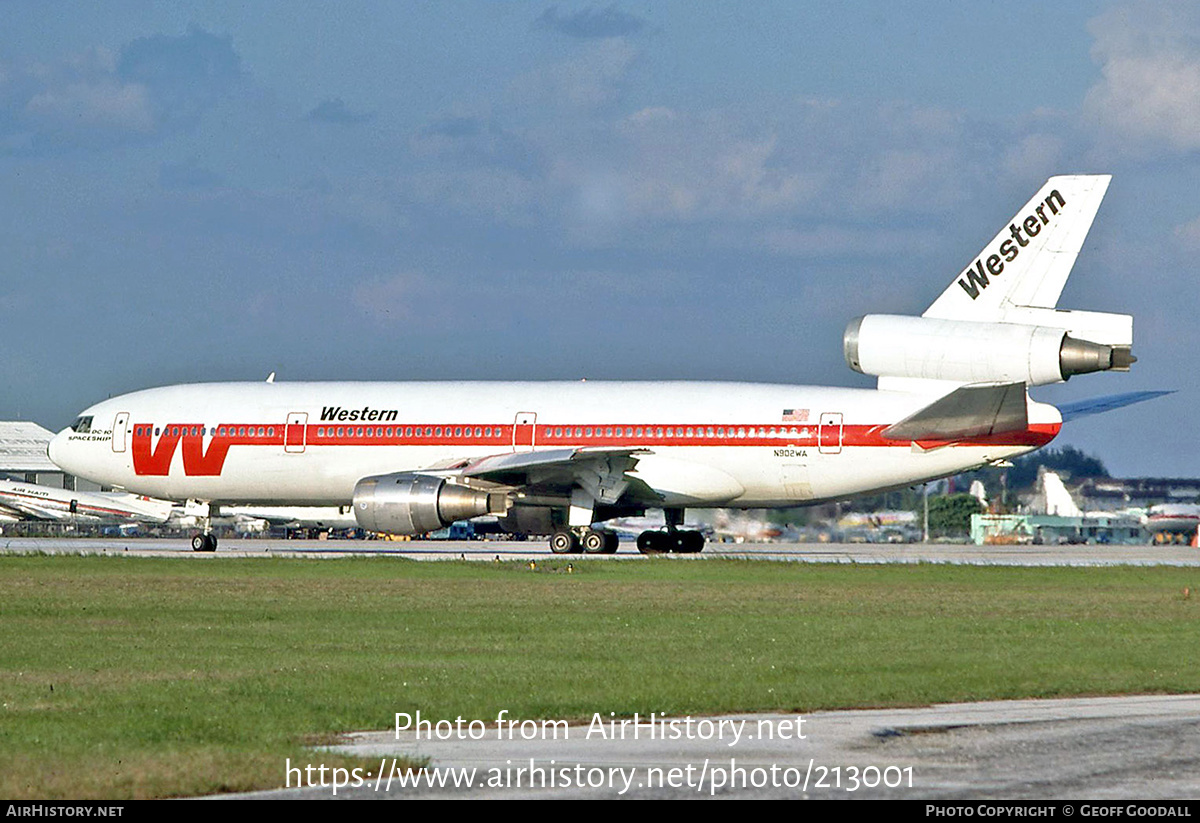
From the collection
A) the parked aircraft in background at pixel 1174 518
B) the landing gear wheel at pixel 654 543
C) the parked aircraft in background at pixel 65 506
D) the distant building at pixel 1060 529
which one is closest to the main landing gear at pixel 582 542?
the landing gear wheel at pixel 654 543

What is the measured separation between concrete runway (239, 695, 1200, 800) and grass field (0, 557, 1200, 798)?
33.0 inches

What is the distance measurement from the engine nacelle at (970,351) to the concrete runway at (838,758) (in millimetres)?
21329

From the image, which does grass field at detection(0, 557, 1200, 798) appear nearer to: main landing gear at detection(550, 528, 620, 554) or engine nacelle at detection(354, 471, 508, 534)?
engine nacelle at detection(354, 471, 508, 534)

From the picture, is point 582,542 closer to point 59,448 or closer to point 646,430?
point 646,430

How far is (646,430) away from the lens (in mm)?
41188

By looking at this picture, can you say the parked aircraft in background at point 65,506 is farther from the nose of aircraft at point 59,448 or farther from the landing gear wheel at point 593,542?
the landing gear wheel at point 593,542

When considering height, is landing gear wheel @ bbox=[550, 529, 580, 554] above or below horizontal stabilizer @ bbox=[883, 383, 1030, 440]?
below

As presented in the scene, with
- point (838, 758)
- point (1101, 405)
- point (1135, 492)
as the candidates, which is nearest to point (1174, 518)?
point (1135, 492)

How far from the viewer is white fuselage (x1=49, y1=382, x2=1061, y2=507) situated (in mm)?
39875

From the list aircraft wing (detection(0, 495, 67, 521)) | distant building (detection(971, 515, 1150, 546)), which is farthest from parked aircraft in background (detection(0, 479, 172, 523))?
distant building (detection(971, 515, 1150, 546))

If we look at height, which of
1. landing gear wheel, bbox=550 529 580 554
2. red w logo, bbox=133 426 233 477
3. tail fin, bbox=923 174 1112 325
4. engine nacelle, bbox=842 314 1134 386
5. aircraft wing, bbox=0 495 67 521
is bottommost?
landing gear wheel, bbox=550 529 580 554

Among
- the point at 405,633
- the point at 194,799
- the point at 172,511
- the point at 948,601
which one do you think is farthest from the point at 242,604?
the point at 172,511

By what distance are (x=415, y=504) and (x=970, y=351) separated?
1333 centimetres

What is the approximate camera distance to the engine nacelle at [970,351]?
116 feet
